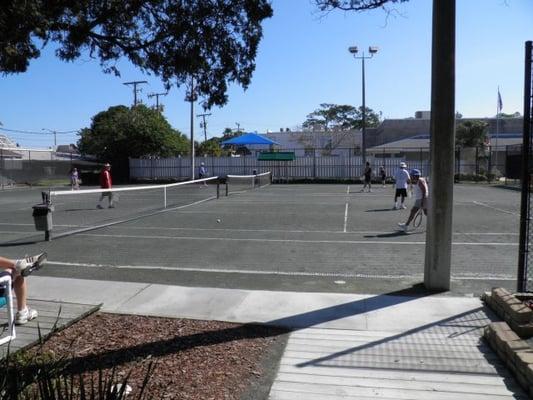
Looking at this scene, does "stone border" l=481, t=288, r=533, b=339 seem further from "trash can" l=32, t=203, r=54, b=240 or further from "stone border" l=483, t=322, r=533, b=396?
"trash can" l=32, t=203, r=54, b=240

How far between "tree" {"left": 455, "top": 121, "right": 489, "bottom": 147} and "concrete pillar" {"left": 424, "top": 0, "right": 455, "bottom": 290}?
57956mm

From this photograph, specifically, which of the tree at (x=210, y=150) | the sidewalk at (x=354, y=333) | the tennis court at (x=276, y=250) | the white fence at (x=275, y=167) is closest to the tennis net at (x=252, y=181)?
the white fence at (x=275, y=167)

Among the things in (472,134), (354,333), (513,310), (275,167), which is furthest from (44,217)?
(472,134)

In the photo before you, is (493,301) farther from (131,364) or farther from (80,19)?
(80,19)

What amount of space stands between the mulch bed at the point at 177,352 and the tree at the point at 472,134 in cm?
6083

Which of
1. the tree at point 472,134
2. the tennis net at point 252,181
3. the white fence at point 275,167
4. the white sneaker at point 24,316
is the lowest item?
the white sneaker at point 24,316

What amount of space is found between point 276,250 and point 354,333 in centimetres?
538

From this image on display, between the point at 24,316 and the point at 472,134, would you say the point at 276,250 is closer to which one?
the point at 24,316

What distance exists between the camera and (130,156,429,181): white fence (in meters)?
46.1

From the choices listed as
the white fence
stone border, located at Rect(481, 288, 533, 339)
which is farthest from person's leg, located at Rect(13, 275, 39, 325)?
the white fence

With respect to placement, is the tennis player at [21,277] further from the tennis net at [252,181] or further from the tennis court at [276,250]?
the tennis net at [252,181]

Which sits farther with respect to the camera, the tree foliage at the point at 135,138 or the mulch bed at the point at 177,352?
the tree foliage at the point at 135,138

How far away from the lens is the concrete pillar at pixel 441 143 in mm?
7395

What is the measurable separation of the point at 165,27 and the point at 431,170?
422cm
